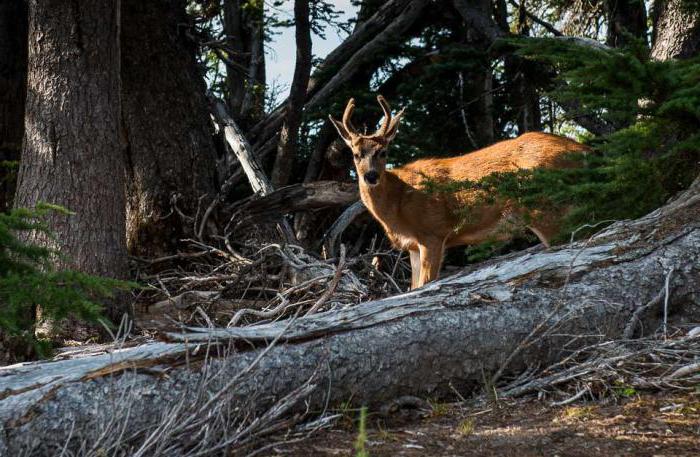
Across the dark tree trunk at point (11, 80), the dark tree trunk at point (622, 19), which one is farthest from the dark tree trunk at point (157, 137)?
the dark tree trunk at point (622, 19)

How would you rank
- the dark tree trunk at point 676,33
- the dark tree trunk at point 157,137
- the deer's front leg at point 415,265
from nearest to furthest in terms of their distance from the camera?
the dark tree trunk at point 676,33, the dark tree trunk at point 157,137, the deer's front leg at point 415,265

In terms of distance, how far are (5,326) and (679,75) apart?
15.6 ft

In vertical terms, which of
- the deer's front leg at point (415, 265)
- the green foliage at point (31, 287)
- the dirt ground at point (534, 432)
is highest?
the green foliage at point (31, 287)

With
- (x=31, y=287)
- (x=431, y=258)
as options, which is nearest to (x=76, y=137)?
(x=31, y=287)

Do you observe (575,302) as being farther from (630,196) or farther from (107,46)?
(107,46)

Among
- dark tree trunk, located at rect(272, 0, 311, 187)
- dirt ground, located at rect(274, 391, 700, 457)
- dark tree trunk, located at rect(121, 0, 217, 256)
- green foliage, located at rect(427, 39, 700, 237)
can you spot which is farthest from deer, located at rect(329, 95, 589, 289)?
dirt ground, located at rect(274, 391, 700, 457)

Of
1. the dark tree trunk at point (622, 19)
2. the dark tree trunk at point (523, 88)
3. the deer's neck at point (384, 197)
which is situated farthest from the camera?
the dark tree trunk at point (523, 88)

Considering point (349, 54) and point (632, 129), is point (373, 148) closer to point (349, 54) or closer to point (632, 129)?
point (632, 129)

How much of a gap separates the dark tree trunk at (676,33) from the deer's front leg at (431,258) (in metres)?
3.26

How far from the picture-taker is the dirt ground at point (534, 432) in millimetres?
3662

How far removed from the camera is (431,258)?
1065cm

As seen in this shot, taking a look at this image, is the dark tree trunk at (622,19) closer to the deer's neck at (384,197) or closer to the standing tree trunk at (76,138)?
the deer's neck at (384,197)

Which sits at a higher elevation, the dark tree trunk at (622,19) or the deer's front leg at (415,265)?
the dark tree trunk at (622,19)

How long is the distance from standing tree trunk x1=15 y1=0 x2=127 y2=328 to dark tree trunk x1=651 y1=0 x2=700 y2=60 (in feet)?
18.2
